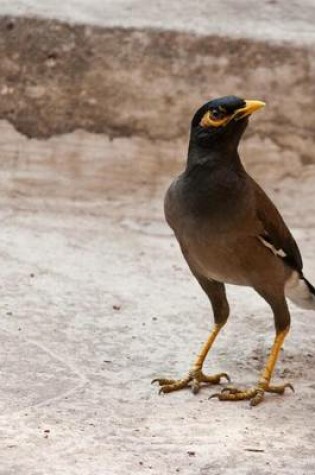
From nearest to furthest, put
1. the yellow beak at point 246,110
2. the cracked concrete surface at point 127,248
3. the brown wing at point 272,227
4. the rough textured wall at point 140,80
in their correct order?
the cracked concrete surface at point 127,248
the yellow beak at point 246,110
the brown wing at point 272,227
the rough textured wall at point 140,80

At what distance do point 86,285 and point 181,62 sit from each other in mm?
1743

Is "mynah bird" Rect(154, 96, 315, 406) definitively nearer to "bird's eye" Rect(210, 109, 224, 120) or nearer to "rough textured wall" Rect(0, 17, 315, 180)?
"bird's eye" Rect(210, 109, 224, 120)

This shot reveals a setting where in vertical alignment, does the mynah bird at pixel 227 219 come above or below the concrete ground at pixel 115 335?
above

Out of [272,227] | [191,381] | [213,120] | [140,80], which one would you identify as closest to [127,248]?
[140,80]

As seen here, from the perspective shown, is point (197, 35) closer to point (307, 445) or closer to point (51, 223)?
point (51, 223)

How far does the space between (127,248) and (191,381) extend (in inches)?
69.2

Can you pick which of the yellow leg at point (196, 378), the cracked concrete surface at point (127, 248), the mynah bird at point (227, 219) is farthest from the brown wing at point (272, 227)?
the cracked concrete surface at point (127, 248)

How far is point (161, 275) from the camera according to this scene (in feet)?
17.8

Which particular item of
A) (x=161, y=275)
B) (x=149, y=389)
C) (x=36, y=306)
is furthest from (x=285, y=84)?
(x=149, y=389)

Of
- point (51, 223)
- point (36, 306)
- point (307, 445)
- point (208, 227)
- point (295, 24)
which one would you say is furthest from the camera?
point (295, 24)

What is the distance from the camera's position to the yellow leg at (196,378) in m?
4.07

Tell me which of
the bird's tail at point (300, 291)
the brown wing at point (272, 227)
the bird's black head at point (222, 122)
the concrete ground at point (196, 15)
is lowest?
the bird's tail at point (300, 291)

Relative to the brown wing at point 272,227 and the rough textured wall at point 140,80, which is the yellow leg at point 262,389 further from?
the rough textured wall at point 140,80

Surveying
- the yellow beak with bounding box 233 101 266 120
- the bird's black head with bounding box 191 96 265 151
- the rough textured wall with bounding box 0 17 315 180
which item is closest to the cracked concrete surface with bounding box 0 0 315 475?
the rough textured wall with bounding box 0 17 315 180
